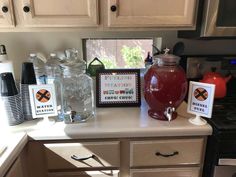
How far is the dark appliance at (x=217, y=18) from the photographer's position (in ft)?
3.51

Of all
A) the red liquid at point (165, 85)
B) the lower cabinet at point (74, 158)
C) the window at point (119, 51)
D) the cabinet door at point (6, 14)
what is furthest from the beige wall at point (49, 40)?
the lower cabinet at point (74, 158)

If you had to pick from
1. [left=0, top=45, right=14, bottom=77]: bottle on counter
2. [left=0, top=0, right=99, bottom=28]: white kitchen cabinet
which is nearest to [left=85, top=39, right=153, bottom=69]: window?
[left=0, top=0, right=99, bottom=28]: white kitchen cabinet

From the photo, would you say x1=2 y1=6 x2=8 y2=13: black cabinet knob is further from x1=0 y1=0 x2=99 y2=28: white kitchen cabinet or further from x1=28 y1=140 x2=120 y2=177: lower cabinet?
x1=28 y1=140 x2=120 y2=177: lower cabinet

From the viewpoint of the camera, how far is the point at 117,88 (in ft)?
4.06

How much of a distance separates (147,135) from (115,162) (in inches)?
8.7

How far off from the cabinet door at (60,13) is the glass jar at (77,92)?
22 centimetres

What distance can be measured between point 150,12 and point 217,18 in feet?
1.16

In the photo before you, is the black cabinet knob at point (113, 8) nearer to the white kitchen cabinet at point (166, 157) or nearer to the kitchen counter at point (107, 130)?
the kitchen counter at point (107, 130)

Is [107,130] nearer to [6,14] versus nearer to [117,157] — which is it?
[117,157]

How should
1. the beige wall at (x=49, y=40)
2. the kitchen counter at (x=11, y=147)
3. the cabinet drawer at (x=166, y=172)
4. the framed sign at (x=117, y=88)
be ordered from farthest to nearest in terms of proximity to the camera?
the beige wall at (x=49, y=40)
the framed sign at (x=117, y=88)
the cabinet drawer at (x=166, y=172)
the kitchen counter at (x=11, y=147)

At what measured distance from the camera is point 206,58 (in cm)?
141

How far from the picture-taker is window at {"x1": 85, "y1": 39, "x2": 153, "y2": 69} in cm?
145

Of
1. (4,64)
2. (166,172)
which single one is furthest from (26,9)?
(166,172)

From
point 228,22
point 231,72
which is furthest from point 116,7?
point 231,72
